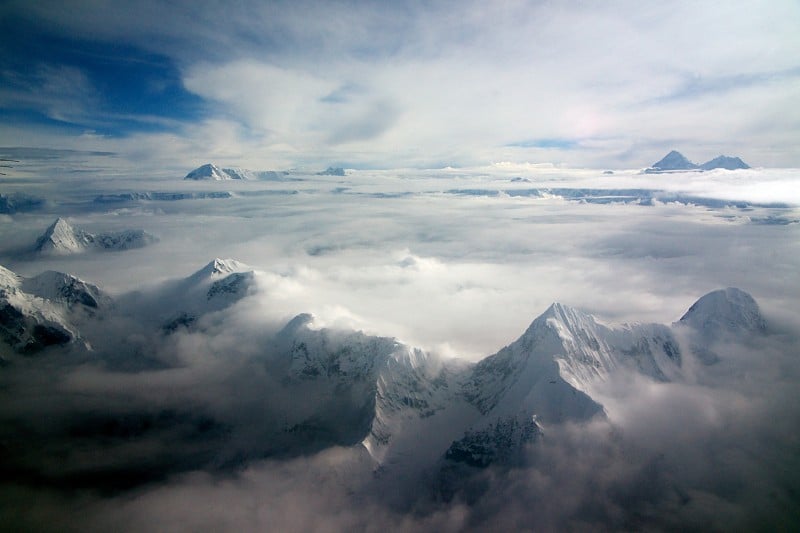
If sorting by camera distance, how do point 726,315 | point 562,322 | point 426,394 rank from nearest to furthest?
point 562,322, point 426,394, point 726,315

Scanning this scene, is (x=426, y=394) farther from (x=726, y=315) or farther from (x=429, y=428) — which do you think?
(x=726, y=315)

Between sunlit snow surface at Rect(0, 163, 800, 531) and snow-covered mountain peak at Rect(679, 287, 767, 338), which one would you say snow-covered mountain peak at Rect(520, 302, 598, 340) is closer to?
sunlit snow surface at Rect(0, 163, 800, 531)

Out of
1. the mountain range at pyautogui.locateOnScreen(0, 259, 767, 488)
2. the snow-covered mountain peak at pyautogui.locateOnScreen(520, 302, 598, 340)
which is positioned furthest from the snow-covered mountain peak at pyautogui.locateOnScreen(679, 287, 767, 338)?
the snow-covered mountain peak at pyautogui.locateOnScreen(520, 302, 598, 340)

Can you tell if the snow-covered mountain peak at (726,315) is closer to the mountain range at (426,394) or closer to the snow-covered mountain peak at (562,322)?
the mountain range at (426,394)

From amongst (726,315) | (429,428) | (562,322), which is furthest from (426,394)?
(726,315)

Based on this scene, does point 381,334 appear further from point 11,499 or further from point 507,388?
point 11,499
